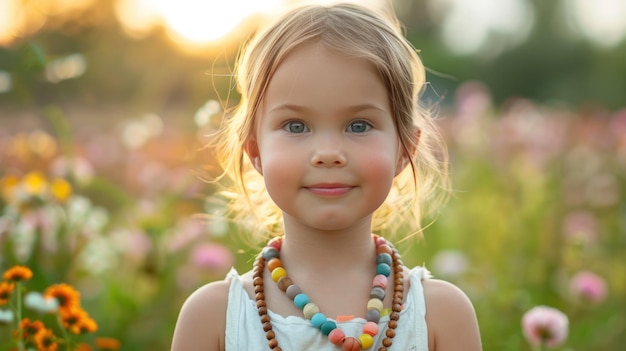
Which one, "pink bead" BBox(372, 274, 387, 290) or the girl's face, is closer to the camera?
the girl's face

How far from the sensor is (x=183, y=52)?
6.89 m

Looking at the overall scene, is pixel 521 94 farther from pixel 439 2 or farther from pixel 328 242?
pixel 328 242

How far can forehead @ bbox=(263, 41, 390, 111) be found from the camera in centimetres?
151

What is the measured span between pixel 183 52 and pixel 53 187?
13.6 feet

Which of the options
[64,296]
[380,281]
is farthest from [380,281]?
[64,296]

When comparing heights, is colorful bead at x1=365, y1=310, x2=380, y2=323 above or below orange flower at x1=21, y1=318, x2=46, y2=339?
above

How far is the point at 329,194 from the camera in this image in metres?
1.49

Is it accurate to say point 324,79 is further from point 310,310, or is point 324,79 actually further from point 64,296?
point 64,296

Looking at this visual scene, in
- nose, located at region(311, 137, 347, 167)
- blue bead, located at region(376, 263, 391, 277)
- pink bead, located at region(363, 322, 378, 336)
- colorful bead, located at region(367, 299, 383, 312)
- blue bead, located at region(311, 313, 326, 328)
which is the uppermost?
nose, located at region(311, 137, 347, 167)

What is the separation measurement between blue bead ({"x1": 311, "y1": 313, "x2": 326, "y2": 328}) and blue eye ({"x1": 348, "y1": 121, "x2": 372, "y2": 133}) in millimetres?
350

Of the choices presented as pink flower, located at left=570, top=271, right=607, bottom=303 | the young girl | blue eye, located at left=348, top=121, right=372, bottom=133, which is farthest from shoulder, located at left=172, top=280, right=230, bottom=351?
pink flower, located at left=570, top=271, right=607, bottom=303

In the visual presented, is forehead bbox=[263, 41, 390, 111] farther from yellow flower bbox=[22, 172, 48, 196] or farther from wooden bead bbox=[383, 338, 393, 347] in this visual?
yellow flower bbox=[22, 172, 48, 196]

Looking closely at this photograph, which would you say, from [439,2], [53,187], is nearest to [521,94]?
[439,2]

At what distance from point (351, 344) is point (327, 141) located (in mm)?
378
